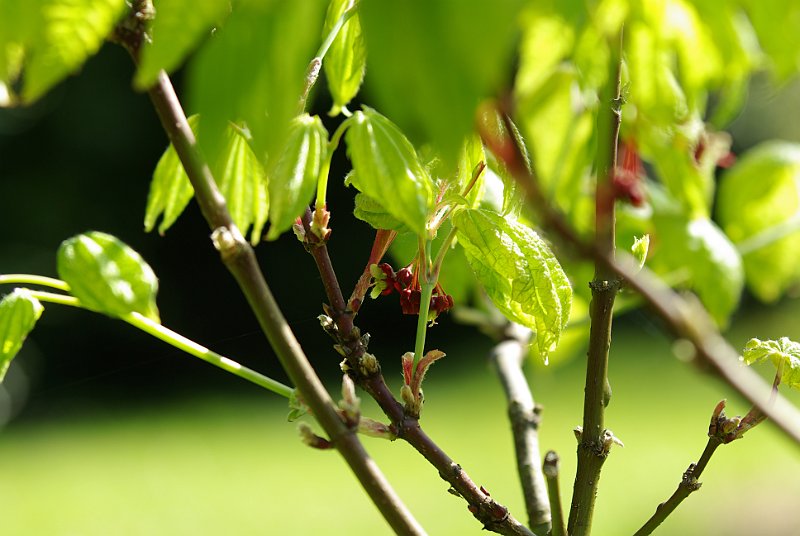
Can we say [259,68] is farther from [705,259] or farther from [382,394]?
[705,259]

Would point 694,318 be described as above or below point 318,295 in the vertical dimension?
below

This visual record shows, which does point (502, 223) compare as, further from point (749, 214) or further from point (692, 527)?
point (692, 527)

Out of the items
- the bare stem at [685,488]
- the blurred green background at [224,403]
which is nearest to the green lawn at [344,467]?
the blurred green background at [224,403]

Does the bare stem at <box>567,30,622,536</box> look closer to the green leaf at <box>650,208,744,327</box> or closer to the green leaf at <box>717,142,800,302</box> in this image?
the green leaf at <box>650,208,744,327</box>

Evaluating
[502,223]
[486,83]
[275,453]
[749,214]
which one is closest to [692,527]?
[275,453]

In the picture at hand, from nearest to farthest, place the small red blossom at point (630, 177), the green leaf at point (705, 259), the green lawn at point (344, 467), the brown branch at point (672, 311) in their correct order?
the brown branch at point (672, 311) < the green leaf at point (705, 259) < the small red blossom at point (630, 177) < the green lawn at point (344, 467)

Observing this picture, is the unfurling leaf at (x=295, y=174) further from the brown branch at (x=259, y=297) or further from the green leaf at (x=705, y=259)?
the green leaf at (x=705, y=259)
